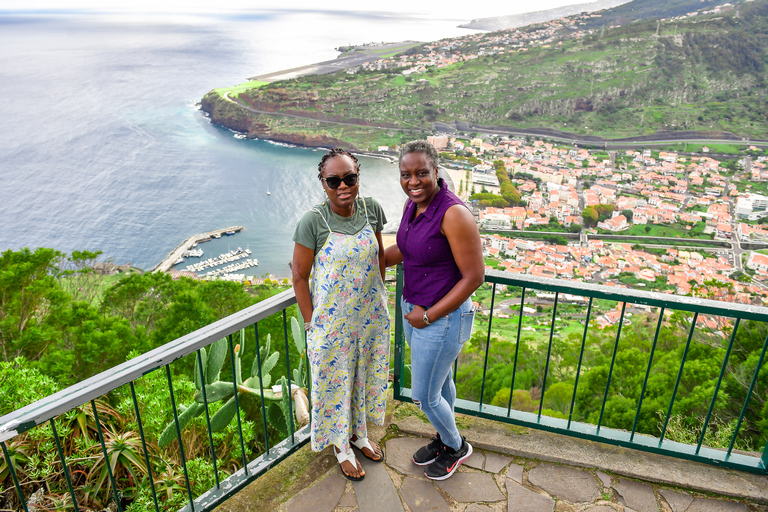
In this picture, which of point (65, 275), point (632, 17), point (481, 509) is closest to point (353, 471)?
point (481, 509)

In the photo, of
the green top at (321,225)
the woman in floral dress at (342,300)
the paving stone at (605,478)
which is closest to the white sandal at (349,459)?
the woman in floral dress at (342,300)

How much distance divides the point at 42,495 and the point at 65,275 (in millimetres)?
15828

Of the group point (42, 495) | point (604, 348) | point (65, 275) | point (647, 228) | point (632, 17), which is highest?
point (632, 17)

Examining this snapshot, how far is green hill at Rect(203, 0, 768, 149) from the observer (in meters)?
58.7

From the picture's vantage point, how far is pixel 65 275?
611 inches

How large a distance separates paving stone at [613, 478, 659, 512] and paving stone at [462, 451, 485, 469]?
2.02ft

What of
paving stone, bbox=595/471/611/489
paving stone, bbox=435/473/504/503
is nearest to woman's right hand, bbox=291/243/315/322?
paving stone, bbox=435/473/504/503

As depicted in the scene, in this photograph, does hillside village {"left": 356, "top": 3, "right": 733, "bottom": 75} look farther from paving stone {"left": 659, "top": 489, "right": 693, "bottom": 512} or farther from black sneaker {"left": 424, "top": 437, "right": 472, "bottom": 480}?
paving stone {"left": 659, "top": 489, "right": 693, "bottom": 512}

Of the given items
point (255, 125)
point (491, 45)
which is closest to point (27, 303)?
point (255, 125)

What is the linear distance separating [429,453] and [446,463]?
0.11 metres

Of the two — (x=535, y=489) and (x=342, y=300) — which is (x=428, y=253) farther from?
(x=535, y=489)

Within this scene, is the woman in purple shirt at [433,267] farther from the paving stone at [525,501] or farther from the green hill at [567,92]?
the green hill at [567,92]

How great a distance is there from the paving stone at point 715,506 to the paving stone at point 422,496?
1112 mm

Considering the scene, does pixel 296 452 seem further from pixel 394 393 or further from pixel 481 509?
pixel 481 509
